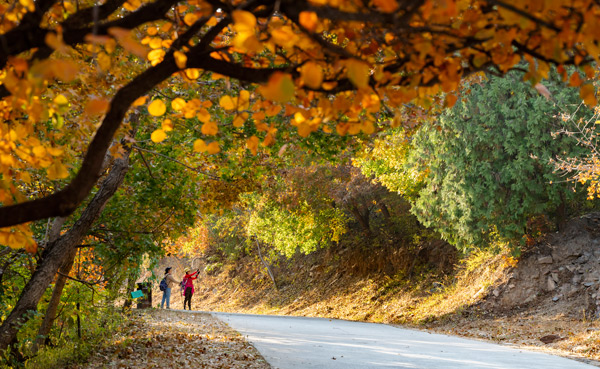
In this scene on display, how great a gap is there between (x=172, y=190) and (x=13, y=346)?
3321 millimetres

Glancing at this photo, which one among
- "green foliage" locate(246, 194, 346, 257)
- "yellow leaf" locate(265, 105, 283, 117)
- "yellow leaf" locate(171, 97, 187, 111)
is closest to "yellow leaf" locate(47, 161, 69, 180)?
"yellow leaf" locate(171, 97, 187, 111)

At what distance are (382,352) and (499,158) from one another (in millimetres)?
7150

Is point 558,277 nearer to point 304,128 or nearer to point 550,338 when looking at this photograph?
point 550,338

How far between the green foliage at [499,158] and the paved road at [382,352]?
4.19 m

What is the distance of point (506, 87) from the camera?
43.8 feet

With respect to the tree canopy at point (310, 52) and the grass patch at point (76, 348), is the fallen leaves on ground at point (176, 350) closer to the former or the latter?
the grass patch at point (76, 348)

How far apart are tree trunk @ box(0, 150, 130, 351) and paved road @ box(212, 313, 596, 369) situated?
10.4 ft

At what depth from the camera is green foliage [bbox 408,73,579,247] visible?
12.7 meters

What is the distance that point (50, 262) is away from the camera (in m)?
6.75

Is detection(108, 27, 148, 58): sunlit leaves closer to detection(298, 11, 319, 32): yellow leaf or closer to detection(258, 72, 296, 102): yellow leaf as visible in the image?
detection(258, 72, 296, 102): yellow leaf

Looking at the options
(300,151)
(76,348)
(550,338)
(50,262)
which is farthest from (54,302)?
(550,338)

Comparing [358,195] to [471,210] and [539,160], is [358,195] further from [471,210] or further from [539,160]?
[539,160]

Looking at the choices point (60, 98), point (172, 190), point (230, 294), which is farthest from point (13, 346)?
point (230, 294)

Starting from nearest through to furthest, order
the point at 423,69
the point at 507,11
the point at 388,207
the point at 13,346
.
→ the point at 507,11 < the point at 423,69 < the point at 13,346 < the point at 388,207
